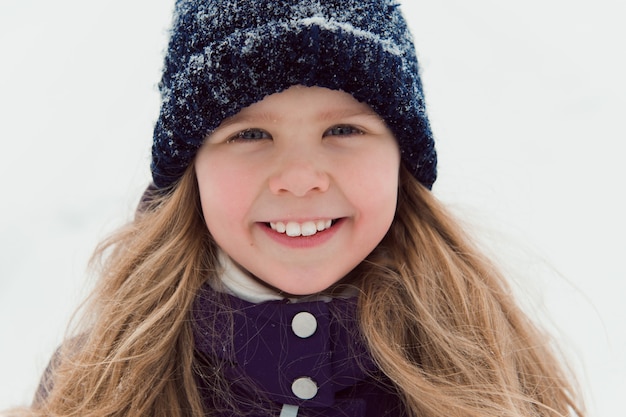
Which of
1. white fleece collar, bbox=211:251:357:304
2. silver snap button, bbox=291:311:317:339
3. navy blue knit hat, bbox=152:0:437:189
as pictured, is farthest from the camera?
white fleece collar, bbox=211:251:357:304

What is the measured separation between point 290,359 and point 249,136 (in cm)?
44

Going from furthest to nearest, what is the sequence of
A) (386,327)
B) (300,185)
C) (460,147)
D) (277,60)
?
(460,147), (386,327), (300,185), (277,60)

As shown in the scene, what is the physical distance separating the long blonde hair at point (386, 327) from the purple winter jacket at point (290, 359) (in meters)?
0.03

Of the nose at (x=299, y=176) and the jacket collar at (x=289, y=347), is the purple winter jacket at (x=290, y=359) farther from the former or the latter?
the nose at (x=299, y=176)

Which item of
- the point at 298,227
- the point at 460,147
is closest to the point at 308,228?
the point at 298,227

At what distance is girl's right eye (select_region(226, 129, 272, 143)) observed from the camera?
1454mm

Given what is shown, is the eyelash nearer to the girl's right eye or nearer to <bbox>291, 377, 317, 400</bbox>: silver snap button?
the girl's right eye

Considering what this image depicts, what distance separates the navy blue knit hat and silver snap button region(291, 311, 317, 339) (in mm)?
387

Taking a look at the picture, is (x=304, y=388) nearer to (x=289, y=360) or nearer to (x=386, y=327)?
(x=289, y=360)

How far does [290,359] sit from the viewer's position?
1.46 meters

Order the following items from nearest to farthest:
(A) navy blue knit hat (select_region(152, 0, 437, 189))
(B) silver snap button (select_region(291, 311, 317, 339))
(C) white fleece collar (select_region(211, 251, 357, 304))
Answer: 1. (A) navy blue knit hat (select_region(152, 0, 437, 189))
2. (B) silver snap button (select_region(291, 311, 317, 339))
3. (C) white fleece collar (select_region(211, 251, 357, 304))

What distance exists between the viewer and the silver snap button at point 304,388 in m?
1.45

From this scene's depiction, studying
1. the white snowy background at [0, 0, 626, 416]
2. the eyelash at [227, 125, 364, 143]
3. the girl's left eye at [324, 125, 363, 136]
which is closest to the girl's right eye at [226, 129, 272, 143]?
the eyelash at [227, 125, 364, 143]

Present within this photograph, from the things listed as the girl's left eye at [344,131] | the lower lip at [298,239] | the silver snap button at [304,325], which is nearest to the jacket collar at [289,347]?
the silver snap button at [304,325]
